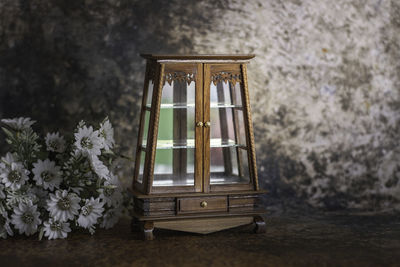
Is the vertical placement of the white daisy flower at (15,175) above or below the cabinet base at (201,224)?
above

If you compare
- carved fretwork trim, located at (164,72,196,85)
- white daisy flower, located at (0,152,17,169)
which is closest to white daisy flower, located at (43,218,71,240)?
white daisy flower, located at (0,152,17,169)

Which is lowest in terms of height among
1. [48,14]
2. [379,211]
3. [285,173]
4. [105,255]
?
[105,255]

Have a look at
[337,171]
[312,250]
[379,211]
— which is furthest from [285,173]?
[312,250]

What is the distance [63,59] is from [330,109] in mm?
2096

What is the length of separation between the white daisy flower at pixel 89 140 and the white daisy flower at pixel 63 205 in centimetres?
30

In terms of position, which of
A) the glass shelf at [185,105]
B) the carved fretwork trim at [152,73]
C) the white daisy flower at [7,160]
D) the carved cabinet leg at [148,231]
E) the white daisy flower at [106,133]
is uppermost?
the carved fretwork trim at [152,73]

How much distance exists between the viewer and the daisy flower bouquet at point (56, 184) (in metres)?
3.35

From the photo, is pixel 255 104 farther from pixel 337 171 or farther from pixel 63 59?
pixel 63 59

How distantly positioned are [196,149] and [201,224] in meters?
0.49

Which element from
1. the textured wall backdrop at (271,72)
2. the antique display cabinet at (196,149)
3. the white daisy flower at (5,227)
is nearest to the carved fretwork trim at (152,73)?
the antique display cabinet at (196,149)

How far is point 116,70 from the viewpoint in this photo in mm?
3982

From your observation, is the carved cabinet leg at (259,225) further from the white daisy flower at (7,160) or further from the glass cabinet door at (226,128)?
the white daisy flower at (7,160)

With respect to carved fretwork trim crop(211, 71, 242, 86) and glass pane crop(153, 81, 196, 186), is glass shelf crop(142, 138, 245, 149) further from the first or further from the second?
carved fretwork trim crop(211, 71, 242, 86)

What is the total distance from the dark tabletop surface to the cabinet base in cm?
6
